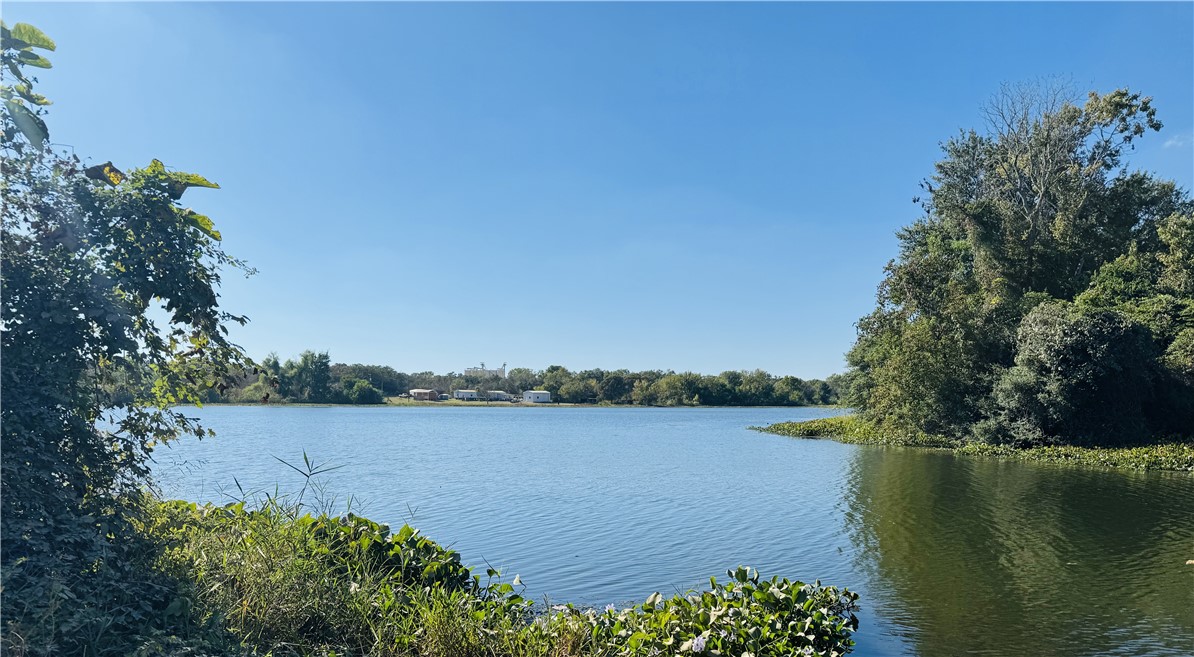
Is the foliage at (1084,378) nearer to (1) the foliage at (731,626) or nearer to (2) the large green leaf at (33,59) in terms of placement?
(1) the foliage at (731,626)

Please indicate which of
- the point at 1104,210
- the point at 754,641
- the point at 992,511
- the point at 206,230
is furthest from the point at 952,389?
the point at 206,230

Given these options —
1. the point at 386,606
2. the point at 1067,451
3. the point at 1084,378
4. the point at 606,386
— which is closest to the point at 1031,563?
the point at 386,606

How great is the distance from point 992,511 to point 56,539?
57.7 feet

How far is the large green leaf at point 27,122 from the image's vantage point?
456cm

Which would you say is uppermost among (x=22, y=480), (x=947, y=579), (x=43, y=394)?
(x=43, y=394)

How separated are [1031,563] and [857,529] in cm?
350

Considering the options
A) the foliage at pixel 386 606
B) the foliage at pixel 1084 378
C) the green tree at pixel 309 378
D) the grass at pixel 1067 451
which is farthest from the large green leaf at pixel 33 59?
the green tree at pixel 309 378

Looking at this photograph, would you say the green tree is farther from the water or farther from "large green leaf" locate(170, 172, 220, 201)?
"large green leaf" locate(170, 172, 220, 201)

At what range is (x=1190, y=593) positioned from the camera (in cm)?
972

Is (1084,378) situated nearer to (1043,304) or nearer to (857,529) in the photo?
(1043,304)

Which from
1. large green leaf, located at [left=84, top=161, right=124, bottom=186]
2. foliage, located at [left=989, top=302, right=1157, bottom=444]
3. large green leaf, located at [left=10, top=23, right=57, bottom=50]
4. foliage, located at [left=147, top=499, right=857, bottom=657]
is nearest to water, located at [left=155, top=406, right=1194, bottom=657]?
foliage, located at [left=147, top=499, right=857, bottom=657]

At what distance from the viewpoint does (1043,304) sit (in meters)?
29.9

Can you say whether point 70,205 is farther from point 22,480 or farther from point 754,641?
point 754,641

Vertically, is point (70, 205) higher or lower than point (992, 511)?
higher
